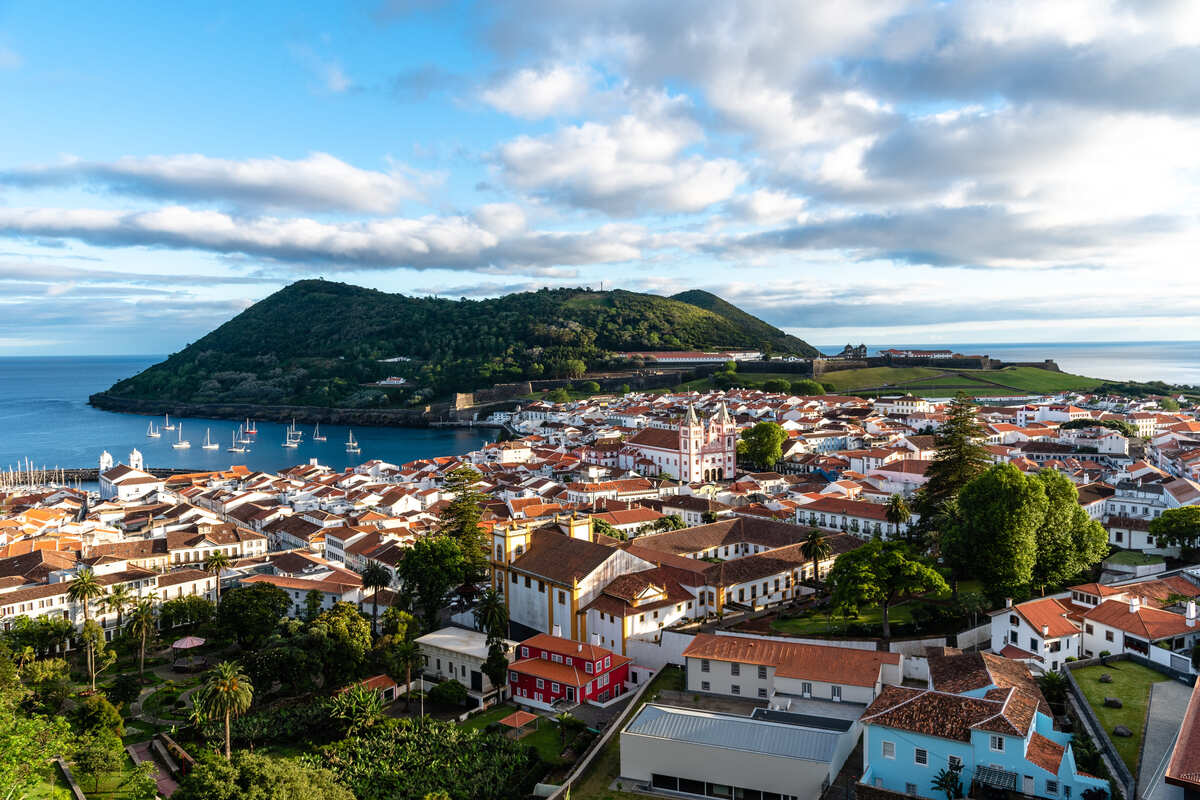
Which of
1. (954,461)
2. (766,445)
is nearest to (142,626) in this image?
(954,461)

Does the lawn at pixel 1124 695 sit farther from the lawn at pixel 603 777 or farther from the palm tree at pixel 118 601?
the palm tree at pixel 118 601

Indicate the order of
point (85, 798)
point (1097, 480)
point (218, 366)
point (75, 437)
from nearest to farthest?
1. point (85, 798)
2. point (1097, 480)
3. point (75, 437)
4. point (218, 366)

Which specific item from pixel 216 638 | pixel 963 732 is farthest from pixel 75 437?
pixel 963 732

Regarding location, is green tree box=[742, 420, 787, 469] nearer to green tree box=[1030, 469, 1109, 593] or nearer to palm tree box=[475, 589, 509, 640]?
green tree box=[1030, 469, 1109, 593]

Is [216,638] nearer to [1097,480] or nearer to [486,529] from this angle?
[486,529]

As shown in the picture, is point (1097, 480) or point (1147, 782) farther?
point (1097, 480)

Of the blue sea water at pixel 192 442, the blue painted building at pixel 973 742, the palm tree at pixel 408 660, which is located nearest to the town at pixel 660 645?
the blue painted building at pixel 973 742

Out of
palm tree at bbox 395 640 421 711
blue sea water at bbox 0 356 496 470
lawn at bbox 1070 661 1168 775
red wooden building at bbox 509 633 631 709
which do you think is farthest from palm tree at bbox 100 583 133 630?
blue sea water at bbox 0 356 496 470
